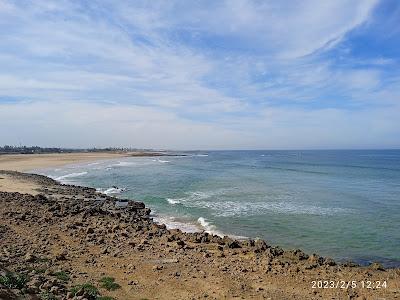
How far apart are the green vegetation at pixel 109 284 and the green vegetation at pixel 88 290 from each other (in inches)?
14.2

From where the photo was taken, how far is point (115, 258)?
1417cm

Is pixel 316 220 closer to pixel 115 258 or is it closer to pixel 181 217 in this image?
pixel 181 217

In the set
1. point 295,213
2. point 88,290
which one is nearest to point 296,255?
point 88,290

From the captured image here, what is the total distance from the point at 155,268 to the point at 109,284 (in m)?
2.06

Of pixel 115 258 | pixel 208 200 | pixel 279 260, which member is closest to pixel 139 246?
pixel 115 258

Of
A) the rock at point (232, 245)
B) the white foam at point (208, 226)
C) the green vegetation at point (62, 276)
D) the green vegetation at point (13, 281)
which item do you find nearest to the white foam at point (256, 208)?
the white foam at point (208, 226)

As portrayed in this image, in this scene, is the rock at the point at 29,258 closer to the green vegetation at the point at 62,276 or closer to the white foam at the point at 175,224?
the green vegetation at the point at 62,276

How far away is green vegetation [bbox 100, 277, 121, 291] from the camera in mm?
11180

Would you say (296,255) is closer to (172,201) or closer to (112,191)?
(172,201)

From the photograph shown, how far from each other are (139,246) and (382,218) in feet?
55.9

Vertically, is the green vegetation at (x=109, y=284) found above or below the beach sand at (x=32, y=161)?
below

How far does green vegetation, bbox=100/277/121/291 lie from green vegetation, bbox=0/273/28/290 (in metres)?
2.26

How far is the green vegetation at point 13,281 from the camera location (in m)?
8.90

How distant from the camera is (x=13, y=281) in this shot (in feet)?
30.3
